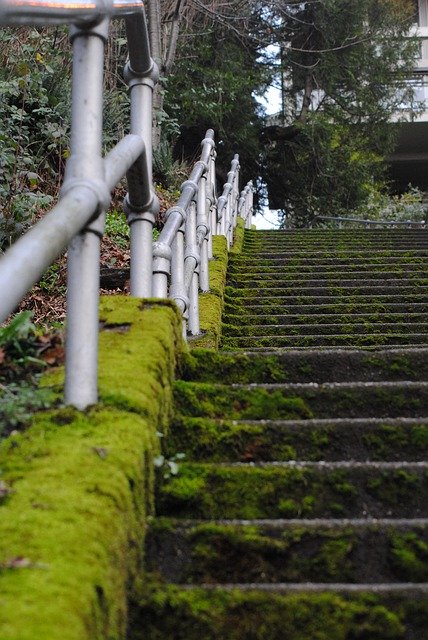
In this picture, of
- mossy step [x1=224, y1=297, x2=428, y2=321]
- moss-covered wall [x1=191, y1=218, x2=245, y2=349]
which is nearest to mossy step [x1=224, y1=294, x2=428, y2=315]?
mossy step [x1=224, y1=297, x2=428, y2=321]

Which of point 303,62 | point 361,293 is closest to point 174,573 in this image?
point 361,293

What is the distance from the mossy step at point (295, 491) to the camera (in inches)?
91.0

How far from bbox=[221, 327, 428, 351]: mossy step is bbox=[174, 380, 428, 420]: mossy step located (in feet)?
8.35

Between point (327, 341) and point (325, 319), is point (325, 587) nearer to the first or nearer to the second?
point (327, 341)

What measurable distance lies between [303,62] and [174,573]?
1772 cm

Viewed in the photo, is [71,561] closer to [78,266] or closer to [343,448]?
[78,266]

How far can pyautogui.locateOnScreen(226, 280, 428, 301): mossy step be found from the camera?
714 cm

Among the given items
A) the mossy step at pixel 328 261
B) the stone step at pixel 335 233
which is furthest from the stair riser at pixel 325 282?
the stone step at pixel 335 233

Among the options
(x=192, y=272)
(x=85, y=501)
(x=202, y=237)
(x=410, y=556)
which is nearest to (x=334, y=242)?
(x=202, y=237)

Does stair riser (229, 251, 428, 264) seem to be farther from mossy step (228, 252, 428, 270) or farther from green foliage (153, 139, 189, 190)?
green foliage (153, 139, 189, 190)

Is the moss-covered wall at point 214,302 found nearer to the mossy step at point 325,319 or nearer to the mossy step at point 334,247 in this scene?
the mossy step at point 325,319

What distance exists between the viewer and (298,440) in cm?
266

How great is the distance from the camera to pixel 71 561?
5.09ft

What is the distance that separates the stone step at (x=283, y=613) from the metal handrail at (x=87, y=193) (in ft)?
1.97
